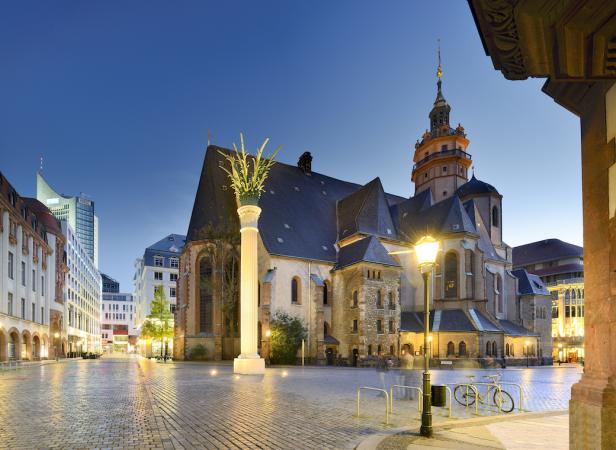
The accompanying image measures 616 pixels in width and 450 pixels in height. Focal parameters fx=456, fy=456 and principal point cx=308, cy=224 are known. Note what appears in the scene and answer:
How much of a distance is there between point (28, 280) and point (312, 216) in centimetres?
3139

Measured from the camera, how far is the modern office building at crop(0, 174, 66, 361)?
4131 cm

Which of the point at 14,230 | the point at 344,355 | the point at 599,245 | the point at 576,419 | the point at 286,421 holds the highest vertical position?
the point at 14,230

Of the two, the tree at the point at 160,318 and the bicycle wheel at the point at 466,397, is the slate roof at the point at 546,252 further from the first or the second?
the bicycle wheel at the point at 466,397

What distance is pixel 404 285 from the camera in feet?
170

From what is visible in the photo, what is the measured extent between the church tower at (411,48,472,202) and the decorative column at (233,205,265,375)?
3865cm

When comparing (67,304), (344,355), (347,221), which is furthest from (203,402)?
(67,304)

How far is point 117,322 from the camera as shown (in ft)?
501

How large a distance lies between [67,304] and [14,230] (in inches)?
1317

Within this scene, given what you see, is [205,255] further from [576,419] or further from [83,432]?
[576,419]

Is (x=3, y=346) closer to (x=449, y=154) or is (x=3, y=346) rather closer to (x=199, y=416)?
(x=199, y=416)

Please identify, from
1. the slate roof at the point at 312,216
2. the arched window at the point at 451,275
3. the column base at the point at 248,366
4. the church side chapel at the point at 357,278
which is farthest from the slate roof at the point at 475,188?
the column base at the point at 248,366

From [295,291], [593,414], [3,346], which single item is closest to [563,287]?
[295,291]

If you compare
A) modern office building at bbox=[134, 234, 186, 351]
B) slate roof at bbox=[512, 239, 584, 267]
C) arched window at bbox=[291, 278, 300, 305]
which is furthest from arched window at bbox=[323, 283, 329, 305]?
slate roof at bbox=[512, 239, 584, 267]

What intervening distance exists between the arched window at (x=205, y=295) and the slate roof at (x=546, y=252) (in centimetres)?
6392
